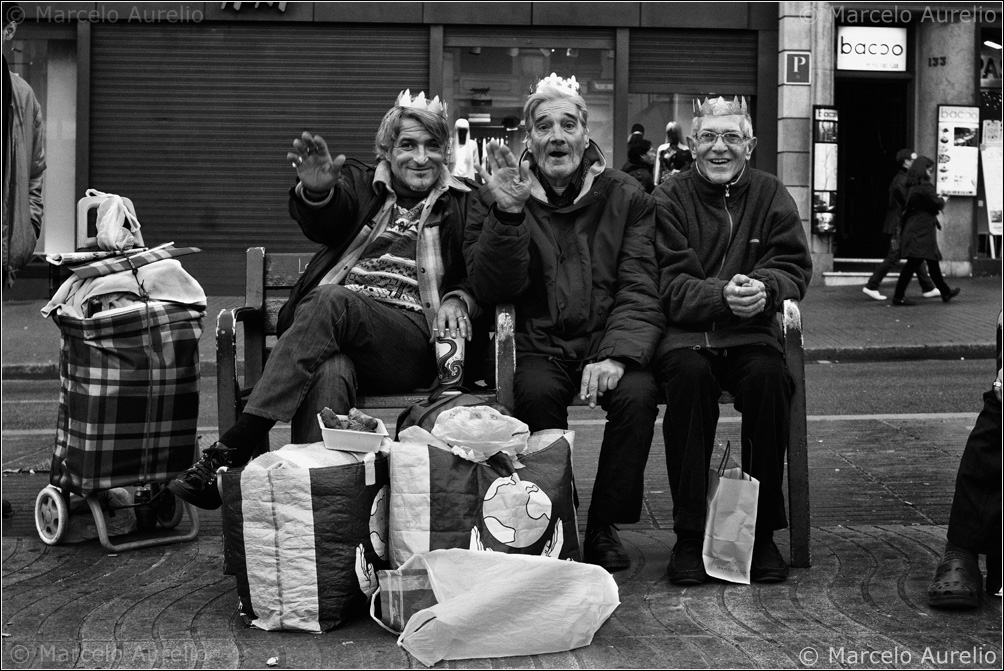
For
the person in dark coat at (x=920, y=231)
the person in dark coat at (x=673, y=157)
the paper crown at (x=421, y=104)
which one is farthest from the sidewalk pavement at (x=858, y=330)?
the paper crown at (x=421, y=104)

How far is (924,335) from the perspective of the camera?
12.2 m

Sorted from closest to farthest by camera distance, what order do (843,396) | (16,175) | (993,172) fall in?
(16,175) < (843,396) < (993,172)

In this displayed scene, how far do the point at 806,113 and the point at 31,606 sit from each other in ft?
47.1

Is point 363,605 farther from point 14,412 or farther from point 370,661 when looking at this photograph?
point 14,412

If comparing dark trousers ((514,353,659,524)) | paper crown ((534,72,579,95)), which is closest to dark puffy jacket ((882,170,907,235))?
paper crown ((534,72,579,95))

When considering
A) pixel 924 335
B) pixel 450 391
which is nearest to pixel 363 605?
pixel 450 391

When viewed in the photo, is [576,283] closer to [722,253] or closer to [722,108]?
[722,253]

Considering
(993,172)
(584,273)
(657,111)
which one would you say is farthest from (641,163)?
(584,273)

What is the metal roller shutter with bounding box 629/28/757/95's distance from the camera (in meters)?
16.9

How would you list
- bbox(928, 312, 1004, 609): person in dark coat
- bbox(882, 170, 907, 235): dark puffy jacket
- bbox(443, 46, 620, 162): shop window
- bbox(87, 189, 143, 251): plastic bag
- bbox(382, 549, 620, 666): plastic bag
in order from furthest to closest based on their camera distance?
bbox(443, 46, 620, 162): shop window → bbox(882, 170, 907, 235): dark puffy jacket → bbox(87, 189, 143, 251): plastic bag → bbox(928, 312, 1004, 609): person in dark coat → bbox(382, 549, 620, 666): plastic bag

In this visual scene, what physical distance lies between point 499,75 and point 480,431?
526 inches

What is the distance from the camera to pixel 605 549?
443 cm

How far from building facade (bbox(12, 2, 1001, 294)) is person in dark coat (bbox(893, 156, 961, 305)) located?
2.17 metres

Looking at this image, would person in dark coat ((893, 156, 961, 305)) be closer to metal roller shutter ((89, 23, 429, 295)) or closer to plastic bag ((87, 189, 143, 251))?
metal roller shutter ((89, 23, 429, 295))
